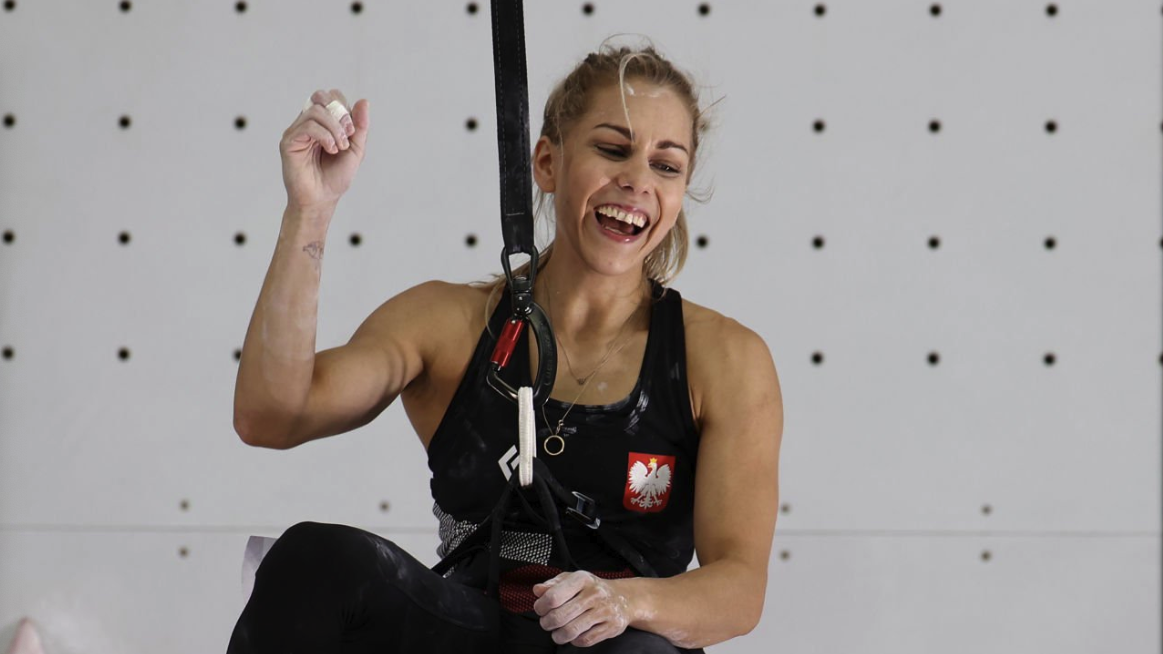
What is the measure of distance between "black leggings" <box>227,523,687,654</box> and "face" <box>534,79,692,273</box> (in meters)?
0.42

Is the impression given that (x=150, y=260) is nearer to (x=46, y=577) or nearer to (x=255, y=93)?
(x=255, y=93)

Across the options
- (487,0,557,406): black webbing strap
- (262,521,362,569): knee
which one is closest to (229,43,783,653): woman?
(262,521,362,569): knee

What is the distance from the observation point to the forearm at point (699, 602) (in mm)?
1107

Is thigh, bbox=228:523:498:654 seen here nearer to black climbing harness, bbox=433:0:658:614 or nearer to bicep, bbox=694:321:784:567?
black climbing harness, bbox=433:0:658:614

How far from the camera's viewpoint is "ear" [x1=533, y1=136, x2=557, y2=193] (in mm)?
1458

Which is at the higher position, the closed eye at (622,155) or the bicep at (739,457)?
the closed eye at (622,155)

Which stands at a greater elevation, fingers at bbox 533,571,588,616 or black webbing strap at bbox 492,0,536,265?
black webbing strap at bbox 492,0,536,265

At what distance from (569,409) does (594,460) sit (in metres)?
0.06

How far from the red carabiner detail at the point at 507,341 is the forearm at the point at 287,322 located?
0.18m

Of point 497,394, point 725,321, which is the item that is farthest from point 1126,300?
point 497,394

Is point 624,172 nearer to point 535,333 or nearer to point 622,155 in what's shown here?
point 622,155

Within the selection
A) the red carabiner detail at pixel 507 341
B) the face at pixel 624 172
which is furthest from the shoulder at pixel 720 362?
the red carabiner detail at pixel 507 341

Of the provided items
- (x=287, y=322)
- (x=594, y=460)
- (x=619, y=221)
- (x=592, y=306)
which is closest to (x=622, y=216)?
(x=619, y=221)

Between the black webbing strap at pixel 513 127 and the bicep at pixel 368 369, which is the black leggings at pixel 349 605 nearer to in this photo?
the bicep at pixel 368 369
